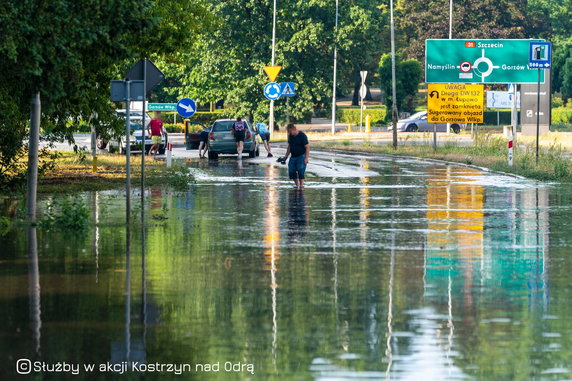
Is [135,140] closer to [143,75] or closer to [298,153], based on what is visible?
[298,153]

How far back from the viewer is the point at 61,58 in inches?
709

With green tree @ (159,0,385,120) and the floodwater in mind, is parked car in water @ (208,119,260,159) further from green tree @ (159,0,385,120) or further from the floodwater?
green tree @ (159,0,385,120)

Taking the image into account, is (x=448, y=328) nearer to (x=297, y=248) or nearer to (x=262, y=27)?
(x=297, y=248)

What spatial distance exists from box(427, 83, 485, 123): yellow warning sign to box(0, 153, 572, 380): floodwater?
22984mm

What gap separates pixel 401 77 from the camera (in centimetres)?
8350

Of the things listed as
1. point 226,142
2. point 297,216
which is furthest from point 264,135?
point 297,216

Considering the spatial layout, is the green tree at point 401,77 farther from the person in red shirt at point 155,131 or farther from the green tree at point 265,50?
the person in red shirt at point 155,131

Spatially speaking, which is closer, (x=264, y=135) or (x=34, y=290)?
(x=34, y=290)

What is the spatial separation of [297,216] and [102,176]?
11.3 meters

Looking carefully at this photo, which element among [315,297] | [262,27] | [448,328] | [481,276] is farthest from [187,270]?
[262,27]

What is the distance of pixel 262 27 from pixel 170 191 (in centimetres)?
4733

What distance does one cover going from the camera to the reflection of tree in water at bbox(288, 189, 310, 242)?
18.3 meters

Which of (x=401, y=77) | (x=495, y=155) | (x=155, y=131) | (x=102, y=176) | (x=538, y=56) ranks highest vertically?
(x=401, y=77)

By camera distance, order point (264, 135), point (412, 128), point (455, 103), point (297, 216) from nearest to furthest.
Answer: point (297, 216) < point (455, 103) < point (264, 135) < point (412, 128)
